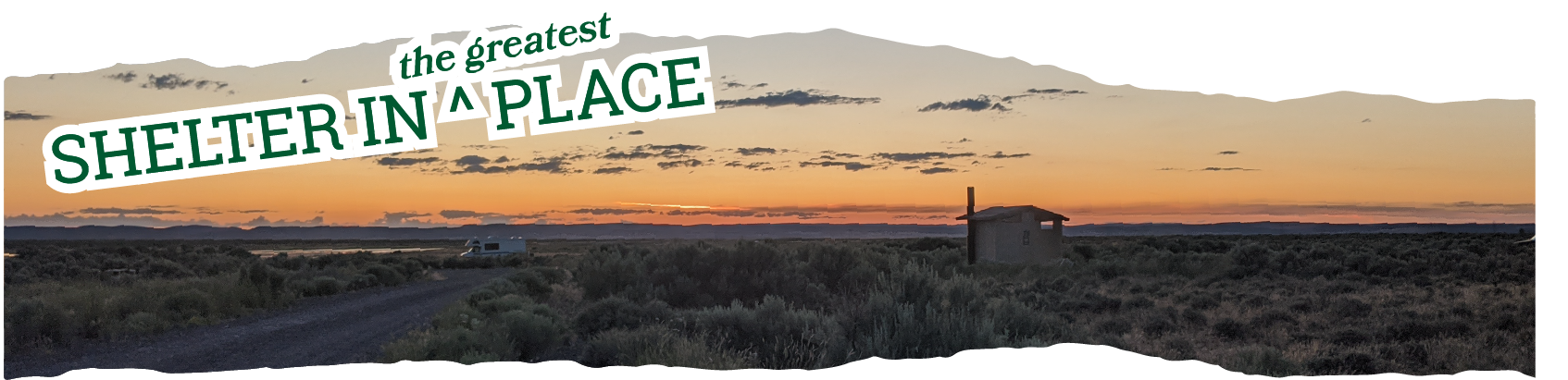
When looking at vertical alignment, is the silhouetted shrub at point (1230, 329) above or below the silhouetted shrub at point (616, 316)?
below

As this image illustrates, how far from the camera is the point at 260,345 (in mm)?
11367

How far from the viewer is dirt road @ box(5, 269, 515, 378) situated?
9.41 meters

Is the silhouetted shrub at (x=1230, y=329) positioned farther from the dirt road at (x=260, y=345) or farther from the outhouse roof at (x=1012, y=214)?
the outhouse roof at (x=1012, y=214)

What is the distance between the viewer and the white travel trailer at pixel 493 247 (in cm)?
5729

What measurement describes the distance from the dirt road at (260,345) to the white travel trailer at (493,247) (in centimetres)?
4005

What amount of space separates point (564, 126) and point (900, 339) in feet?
10.3

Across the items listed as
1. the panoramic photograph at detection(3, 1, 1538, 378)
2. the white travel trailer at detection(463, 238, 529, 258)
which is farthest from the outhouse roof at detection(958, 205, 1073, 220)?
the white travel trailer at detection(463, 238, 529, 258)

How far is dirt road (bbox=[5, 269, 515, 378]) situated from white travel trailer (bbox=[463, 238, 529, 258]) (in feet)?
131

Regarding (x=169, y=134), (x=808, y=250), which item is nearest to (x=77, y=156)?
(x=169, y=134)

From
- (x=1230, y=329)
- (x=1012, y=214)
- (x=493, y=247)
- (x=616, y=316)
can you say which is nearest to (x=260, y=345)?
(x=616, y=316)

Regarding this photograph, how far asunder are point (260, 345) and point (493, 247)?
161 feet

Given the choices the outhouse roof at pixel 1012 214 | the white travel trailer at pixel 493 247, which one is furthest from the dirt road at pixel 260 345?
the white travel trailer at pixel 493 247

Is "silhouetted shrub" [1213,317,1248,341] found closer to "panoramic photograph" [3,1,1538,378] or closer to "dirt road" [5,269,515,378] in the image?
"panoramic photograph" [3,1,1538,378]

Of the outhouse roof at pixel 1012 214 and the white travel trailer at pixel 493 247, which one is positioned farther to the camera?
the white travel trailer at pixel 493 247
